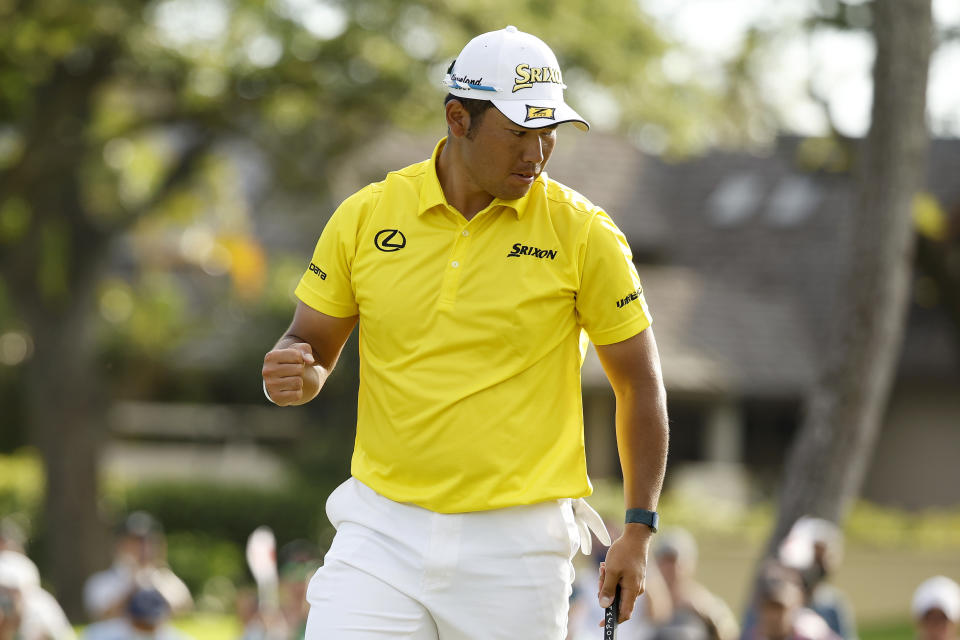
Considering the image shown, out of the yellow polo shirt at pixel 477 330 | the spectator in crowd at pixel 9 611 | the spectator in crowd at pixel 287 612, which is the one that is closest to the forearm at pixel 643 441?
the yellow polo shirt at pixel 477 330

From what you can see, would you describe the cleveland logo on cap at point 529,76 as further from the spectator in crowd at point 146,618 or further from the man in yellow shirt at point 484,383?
the spectator in crowd at point 146,618

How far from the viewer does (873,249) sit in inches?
451

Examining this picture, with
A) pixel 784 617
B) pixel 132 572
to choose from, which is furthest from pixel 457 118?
pixel 132 572

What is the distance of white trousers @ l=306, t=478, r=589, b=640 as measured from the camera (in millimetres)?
3904

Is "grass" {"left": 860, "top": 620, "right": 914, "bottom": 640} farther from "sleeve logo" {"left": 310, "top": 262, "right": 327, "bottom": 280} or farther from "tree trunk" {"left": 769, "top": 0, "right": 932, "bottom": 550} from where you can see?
"sleeve logo" {"left": 310, "top": 262, "right": 327, "bottom": 280}

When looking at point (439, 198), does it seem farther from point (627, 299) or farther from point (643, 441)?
point (643, 441)

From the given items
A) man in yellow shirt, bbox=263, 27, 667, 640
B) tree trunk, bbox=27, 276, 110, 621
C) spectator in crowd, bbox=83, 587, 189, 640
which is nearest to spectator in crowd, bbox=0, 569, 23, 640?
spectator in crowd, bbox=83, 587, 189, 640

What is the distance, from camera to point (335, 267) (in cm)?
415

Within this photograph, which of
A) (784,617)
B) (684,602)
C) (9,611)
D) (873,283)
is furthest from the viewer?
(873,283)

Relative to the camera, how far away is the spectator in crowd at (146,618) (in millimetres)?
9805

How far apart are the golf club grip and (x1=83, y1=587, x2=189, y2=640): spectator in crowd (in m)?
6.34

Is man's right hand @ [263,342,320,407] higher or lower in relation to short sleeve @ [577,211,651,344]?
lower

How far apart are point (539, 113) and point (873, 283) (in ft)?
26.4

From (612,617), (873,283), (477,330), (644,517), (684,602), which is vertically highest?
(477,330)
